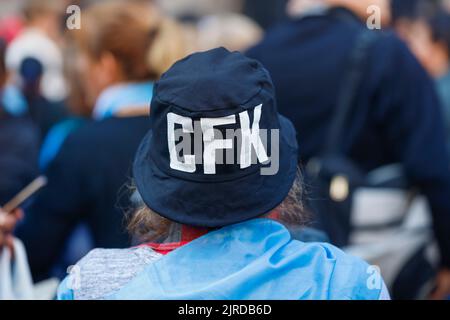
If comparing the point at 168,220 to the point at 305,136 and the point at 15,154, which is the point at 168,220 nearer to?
the point at 15,154

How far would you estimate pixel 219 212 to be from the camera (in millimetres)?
1659

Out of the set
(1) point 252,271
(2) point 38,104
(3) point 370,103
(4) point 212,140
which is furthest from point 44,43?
(1) point 252,271

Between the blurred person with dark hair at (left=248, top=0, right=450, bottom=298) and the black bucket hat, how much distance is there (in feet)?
5.19

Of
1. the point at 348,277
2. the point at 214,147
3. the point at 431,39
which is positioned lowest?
the point at 431,39

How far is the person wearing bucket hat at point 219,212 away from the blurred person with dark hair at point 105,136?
108 centimetres

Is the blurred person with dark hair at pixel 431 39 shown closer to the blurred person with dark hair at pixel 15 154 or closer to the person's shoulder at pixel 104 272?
the blurred person with dark hair at pixel 15 154

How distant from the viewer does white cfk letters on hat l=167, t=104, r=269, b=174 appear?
165 cm

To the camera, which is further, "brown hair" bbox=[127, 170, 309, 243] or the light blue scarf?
the light blue scarf

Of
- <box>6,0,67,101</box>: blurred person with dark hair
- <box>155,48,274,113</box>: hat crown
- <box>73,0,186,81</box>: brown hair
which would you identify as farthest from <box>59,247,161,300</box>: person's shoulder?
<box>6,0,67,101</box>: blurred person with dark hair

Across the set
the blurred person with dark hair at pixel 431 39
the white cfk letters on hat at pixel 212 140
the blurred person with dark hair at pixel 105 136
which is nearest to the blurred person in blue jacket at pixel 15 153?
the blurred person with dark hair at pixel 105 136

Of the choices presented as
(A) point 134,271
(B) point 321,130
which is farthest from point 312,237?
(B) point 321,130

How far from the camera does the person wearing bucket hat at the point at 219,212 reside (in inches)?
63.4

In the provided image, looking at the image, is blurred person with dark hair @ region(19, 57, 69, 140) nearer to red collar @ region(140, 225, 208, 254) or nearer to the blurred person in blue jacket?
the blurred person in blue jacket

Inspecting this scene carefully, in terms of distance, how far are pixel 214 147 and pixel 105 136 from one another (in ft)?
4.35
